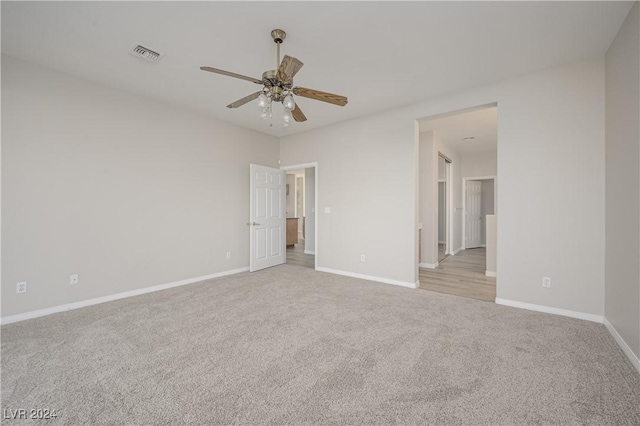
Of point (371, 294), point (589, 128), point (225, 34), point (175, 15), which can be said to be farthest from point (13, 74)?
point (589, 128)

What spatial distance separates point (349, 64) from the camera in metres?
2.89

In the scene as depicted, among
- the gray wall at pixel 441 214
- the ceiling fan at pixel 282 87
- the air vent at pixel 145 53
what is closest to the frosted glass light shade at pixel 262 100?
the ceiling fan at pixel 282 87

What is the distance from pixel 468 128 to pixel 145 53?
5288 mm

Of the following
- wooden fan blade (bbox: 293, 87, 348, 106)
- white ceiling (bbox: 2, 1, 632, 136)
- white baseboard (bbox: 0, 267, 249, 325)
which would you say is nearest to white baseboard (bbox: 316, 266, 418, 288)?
white baseboard (bbox: 0, 267, 249, 325)

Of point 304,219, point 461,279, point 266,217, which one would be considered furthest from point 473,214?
point 266,217

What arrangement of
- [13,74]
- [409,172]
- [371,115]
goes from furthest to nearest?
[371,115]
[409,172]
[13,74]

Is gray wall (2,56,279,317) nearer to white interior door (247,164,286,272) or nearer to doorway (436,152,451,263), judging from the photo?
white interior door (247,164,286,272)

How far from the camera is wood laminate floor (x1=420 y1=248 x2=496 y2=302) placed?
3769 mm

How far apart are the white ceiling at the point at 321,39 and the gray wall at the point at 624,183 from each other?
272mm

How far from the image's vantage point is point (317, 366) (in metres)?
1.97

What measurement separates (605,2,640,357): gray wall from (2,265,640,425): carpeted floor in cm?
35

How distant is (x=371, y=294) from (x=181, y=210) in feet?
10.3

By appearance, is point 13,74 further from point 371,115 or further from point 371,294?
point 371,294

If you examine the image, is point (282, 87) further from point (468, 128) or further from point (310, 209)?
point (310, 209)
